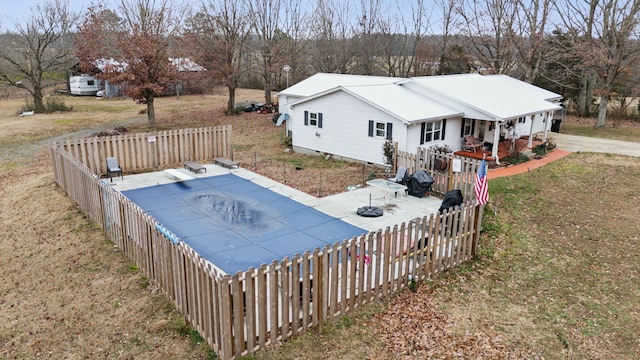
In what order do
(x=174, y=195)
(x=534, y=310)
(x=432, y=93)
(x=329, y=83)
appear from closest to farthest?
(x=534, y=310) → (x=174, y=195) → (x=432, y=93) → (x=329, y=83)

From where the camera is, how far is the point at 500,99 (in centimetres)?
2192

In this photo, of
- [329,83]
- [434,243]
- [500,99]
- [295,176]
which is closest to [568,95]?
[500,99]

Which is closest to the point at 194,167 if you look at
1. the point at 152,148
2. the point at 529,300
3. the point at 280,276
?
the point at 152,148

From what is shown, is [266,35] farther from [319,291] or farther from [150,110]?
[319,291]

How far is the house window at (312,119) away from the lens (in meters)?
20.7

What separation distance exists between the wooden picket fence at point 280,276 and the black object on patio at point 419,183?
4.32 m

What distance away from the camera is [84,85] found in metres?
48.7

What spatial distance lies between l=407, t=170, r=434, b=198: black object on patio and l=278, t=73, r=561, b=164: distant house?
350 centimetres

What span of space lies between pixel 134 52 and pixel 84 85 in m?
27.9

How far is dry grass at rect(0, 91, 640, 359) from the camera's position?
7059mm

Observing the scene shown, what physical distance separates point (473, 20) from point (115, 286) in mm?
35961

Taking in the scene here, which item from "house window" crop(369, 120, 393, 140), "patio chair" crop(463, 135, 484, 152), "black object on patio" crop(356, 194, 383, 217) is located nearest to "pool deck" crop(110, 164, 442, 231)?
"black object on patio" crop(356, 194, 383, 217)

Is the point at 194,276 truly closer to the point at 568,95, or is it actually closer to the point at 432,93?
the point at 432,93

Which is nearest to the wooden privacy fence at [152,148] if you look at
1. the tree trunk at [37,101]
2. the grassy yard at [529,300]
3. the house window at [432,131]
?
the house window at [432,131]
